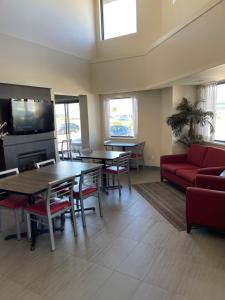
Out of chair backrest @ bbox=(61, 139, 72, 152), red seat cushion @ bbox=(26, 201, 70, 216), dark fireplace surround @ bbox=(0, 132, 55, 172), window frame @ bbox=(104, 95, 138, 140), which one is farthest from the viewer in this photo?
chair backrest @ bbox=(61, 139, 72, 152)

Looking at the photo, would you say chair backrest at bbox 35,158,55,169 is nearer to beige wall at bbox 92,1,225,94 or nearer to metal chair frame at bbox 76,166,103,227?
metal chair frame at bbox 76,166,103,227

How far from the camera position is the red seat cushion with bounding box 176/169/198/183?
14.1ft

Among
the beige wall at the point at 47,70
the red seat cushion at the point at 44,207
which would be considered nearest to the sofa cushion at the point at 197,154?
the beige wall at the point at 47,70

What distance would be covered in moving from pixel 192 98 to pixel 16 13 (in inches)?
187

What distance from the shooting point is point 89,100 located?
7.13m

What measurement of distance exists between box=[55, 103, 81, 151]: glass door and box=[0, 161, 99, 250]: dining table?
15.7 ft

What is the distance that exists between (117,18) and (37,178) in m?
5.90

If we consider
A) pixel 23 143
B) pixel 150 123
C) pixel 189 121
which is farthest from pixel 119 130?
pixel 23 143

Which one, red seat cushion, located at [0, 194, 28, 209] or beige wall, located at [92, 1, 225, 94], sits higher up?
beige wall, located at [92, 1, 225, 94]

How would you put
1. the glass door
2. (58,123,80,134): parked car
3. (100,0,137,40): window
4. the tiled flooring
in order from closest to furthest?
the tiled flooring, (100,0,137,40): window, the glass door, (58,123,80,134): parked car

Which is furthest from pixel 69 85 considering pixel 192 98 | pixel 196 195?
pixel 196 195

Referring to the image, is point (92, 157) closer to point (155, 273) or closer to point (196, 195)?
point (196, 195)

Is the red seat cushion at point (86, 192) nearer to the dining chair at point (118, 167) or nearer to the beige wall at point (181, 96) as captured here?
the dining chair at point (118, 167)

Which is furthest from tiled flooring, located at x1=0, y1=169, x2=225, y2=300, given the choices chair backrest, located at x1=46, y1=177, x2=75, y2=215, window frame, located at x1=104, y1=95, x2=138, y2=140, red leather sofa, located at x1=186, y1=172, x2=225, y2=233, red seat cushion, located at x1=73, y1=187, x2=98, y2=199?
window frame, located at x1=104, y1=95, x2=138, y2=140
